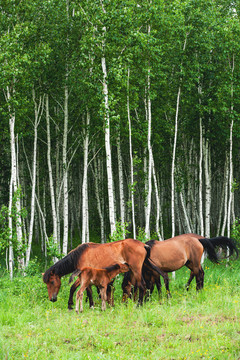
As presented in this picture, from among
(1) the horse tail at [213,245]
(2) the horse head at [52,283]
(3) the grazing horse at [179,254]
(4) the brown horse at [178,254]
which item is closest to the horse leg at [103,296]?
(4) the brown horse at [178,254]

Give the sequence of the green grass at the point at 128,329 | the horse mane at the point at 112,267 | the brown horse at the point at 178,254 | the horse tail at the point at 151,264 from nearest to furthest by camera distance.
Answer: the green grass at the point at 128,329 → the horse mane at the point at 112,267 → the horse tail at the point at 151,264 → the brown horse at the point at 178,254

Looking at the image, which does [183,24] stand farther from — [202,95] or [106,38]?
[106,38]

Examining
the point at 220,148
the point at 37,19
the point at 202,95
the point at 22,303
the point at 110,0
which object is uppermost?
the point at 37,19

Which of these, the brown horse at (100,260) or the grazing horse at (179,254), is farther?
the grazing horse at (179,254)

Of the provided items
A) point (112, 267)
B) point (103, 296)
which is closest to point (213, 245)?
point (112, 267)

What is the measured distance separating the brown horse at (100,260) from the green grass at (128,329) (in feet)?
2.02

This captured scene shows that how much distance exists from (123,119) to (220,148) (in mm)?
8174

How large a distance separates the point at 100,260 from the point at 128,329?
7.76ft

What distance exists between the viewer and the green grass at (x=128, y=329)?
227 inches

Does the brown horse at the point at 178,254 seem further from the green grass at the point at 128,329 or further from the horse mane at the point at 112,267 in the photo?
the horse mane at the point at 112,267

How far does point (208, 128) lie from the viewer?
18.2 m

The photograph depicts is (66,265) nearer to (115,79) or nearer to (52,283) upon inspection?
(52,283)

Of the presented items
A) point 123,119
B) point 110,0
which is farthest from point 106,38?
point 123,119

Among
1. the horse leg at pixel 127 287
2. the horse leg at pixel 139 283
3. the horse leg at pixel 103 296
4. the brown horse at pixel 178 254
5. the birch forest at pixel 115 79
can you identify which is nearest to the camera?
the horse leg at pixel 103 296
